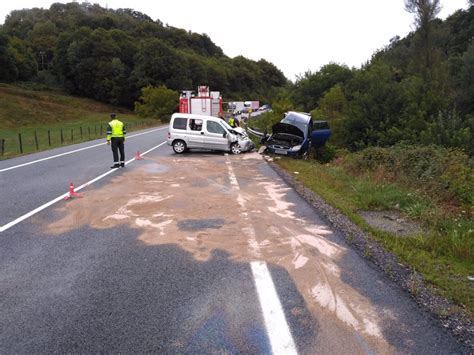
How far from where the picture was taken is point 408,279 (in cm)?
486

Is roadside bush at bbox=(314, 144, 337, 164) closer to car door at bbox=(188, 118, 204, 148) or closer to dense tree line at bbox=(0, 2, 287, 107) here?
car door at bbox=(188, 118, 204, 148)

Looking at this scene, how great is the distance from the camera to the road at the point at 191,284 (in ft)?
11.7

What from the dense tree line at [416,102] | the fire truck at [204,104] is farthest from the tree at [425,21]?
the fire truck at [204,104]

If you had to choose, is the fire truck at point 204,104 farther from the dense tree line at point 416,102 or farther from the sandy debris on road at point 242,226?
the sandy debris on road at point 242,226

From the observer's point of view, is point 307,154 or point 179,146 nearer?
point 307,154

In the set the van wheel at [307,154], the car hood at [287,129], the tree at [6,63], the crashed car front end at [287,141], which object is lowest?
the van wheel at [307,154]

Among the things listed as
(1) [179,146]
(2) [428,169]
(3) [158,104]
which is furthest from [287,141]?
(3) [158,104]

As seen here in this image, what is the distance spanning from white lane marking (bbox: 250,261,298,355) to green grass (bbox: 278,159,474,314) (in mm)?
1871

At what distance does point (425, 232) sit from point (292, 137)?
12138 millimetres

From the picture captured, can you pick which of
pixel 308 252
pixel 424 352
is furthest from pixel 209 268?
pixel 424 352

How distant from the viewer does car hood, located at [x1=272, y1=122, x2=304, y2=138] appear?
59.7 ft

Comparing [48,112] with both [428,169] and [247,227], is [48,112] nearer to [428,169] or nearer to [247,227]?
[428,169]

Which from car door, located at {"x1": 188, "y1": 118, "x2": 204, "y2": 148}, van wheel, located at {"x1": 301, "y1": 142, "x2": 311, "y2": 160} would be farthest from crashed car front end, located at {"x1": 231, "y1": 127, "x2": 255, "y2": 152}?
van wheel, located at {"x1": 301, "y1": 142, "x2": 311, "y2": 160}

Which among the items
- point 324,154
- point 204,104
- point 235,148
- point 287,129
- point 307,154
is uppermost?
point 204,104
